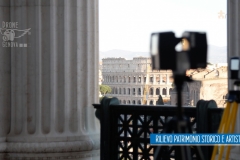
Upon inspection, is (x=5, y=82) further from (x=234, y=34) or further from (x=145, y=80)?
(x=145, y=80)

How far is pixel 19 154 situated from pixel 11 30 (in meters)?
1.54

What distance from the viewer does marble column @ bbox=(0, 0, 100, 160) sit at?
849 centimetres

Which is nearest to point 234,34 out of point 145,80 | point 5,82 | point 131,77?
point 5,82

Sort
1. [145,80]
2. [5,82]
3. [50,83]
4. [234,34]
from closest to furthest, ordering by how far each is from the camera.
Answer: [234,34] → [50,83] → [5,82] → [145,80]

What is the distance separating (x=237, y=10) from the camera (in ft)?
23.2

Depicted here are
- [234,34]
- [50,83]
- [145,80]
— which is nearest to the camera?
[234,34]

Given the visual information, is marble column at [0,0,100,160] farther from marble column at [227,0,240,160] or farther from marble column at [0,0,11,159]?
marble column at [227,0,240,160]

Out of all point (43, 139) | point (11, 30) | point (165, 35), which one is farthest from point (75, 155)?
point (165, 35)

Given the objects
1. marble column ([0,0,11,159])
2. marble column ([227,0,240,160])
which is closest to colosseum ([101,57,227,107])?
marble column ([0,0,11,159])

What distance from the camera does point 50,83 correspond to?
27.9ft

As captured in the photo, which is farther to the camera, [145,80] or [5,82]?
[145,80]

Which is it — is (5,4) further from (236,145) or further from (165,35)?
(165,35)

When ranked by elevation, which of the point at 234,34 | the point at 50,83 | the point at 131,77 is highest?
the point at 234,34

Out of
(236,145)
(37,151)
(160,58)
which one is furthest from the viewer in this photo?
(37,151)
